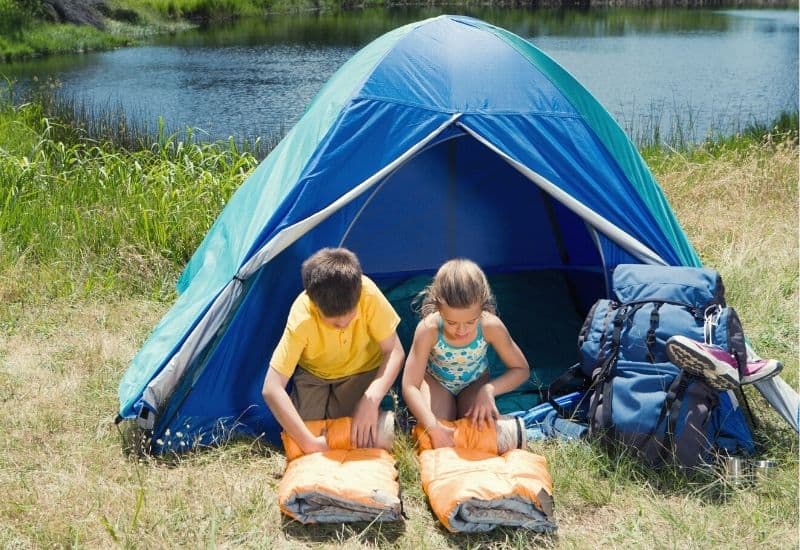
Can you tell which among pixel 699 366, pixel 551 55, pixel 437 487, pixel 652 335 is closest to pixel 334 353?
pixel 437 487

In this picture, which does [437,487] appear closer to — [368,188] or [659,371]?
[659,371]

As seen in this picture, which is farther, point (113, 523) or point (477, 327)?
point (477, 327)

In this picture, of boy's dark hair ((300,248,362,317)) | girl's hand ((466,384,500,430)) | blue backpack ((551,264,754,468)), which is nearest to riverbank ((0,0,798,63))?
boy's dark hair ((300,248,362,317))

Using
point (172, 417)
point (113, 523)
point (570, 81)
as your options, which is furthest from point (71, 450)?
point (570, 81)

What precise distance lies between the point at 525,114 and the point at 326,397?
4.34 feet

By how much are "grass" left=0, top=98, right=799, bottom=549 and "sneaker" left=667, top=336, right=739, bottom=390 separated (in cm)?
32

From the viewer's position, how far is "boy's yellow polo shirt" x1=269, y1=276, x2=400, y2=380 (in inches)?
113

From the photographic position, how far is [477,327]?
10.1ft

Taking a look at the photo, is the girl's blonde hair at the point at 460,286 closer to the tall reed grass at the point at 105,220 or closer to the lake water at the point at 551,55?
the tall reed grass at the point at 105,220

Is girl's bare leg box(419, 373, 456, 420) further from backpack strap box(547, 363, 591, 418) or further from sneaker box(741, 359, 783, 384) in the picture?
sneaker box(741, 359, 783, 384)

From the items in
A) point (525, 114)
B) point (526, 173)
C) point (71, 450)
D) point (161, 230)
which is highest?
point (525, 114)

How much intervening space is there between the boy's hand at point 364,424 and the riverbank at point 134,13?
19.3 m

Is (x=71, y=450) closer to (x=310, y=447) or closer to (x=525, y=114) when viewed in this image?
(x=310, y=447)

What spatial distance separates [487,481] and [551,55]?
13434 millimetres
